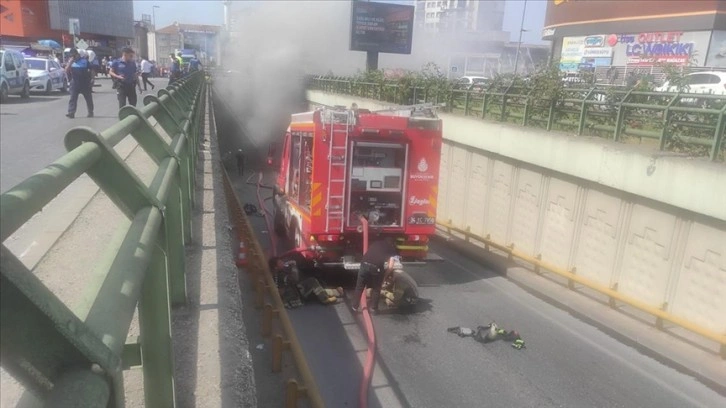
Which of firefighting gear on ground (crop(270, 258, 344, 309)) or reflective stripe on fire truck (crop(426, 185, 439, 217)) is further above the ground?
reflective stripe on fire truck (crop(426, 185, 439, 217))

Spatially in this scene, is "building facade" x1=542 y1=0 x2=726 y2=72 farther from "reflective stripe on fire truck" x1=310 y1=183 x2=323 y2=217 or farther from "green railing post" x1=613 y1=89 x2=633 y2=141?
"reflective stripe on fire truck" x1=310 y1=183 x2=323 y2=217

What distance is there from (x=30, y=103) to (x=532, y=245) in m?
19.8

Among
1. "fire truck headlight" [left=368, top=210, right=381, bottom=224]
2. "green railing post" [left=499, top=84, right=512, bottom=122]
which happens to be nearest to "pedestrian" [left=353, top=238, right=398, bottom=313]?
"fire truck headlight" [left=368, top=210, right=381, bottom=224]

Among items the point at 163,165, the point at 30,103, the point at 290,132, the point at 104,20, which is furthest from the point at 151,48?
the point at 163,165

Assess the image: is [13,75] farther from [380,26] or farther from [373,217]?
[373,217]

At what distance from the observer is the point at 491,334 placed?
7.36 meters

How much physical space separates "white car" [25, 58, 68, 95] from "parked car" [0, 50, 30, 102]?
1.32m

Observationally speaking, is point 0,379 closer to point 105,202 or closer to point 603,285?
point 105,202

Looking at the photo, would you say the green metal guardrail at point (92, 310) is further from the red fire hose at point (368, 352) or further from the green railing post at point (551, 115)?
the green railing post at point (551, 115)

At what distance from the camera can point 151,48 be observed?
105062mm

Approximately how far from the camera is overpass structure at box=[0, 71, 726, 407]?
1144 mm

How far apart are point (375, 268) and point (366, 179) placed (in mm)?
1810

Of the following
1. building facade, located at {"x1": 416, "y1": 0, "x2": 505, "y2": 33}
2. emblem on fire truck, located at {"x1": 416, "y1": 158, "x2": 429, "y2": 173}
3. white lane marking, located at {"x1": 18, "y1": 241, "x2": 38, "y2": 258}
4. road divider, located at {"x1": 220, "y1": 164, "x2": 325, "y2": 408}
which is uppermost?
building facade, located at {"x1": 416, "y1": 0, "x2": 505, "y2": 33}

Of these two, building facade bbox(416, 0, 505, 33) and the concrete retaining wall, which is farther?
building facade bbox(416, 0, 505, 33)
